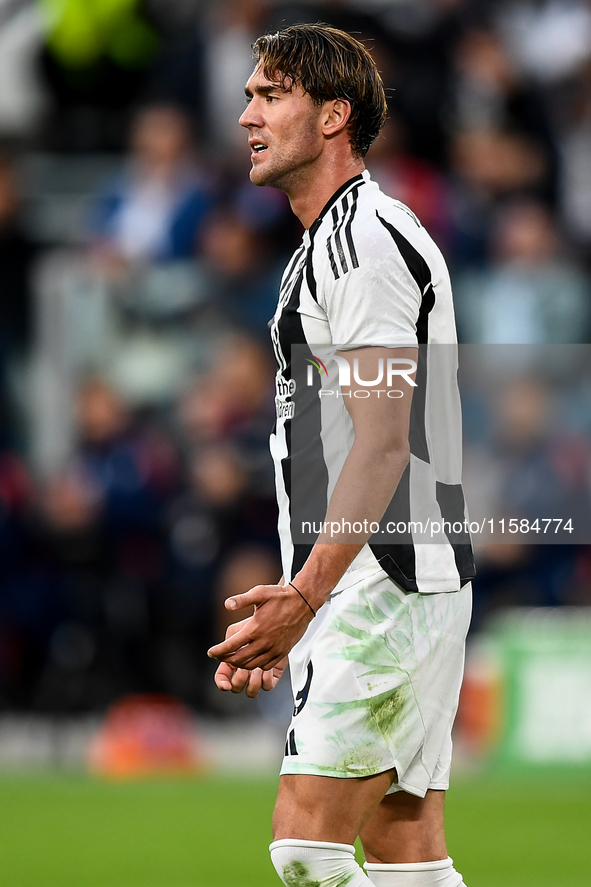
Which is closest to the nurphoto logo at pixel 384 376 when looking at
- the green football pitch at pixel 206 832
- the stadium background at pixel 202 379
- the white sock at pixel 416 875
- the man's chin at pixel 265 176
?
the man's chin at pixel 265 176

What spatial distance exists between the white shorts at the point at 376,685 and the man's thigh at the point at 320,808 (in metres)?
0.02

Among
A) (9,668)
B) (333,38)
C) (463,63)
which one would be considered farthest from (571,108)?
(333,38)

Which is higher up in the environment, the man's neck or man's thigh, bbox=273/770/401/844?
the man's neck

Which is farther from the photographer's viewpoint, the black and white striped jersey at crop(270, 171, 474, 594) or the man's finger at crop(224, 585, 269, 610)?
the black and white striped jersey at crop(270, 171, 474, 594)

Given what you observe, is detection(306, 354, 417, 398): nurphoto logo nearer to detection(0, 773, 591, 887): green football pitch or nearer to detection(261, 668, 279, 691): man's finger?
detection(261, 668, 279, 691): man's finger

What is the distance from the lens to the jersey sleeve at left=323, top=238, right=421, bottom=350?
3.04 meters

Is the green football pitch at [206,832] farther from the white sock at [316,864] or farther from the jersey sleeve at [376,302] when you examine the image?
the jersey sleeve at [376,302]

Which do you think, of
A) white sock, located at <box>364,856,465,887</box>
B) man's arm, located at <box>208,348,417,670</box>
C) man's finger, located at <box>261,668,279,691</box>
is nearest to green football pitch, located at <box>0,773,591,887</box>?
white sock, located at <box>364,856,465,887</box>

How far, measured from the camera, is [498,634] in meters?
8.97

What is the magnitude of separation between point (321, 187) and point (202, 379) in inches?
247

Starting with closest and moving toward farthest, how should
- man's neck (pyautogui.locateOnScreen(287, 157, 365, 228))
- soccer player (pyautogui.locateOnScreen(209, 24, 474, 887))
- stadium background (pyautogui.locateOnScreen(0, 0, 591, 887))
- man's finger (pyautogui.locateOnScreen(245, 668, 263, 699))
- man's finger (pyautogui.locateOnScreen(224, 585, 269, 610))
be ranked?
man's finger (pyautogui.locateOnScreen(224, 585, 269, 610))
soccer player (pyautogui.locateOnScreen(209, 24, 474, 887))
man's finger (pyautogui.locateOnScreen(245, 668, 263, 699))
man's neck (pyautogui.locateOnScreen(287, 157, 365, 228))
stadium background (pyautogui.locateOnScreen(0, 0, 591, 887))

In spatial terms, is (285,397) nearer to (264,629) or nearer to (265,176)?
(265,176)

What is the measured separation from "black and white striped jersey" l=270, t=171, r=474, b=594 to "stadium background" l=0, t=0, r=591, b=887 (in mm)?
4172

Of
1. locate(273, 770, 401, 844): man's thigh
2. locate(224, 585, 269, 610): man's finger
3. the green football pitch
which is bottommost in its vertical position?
the green football pitch
